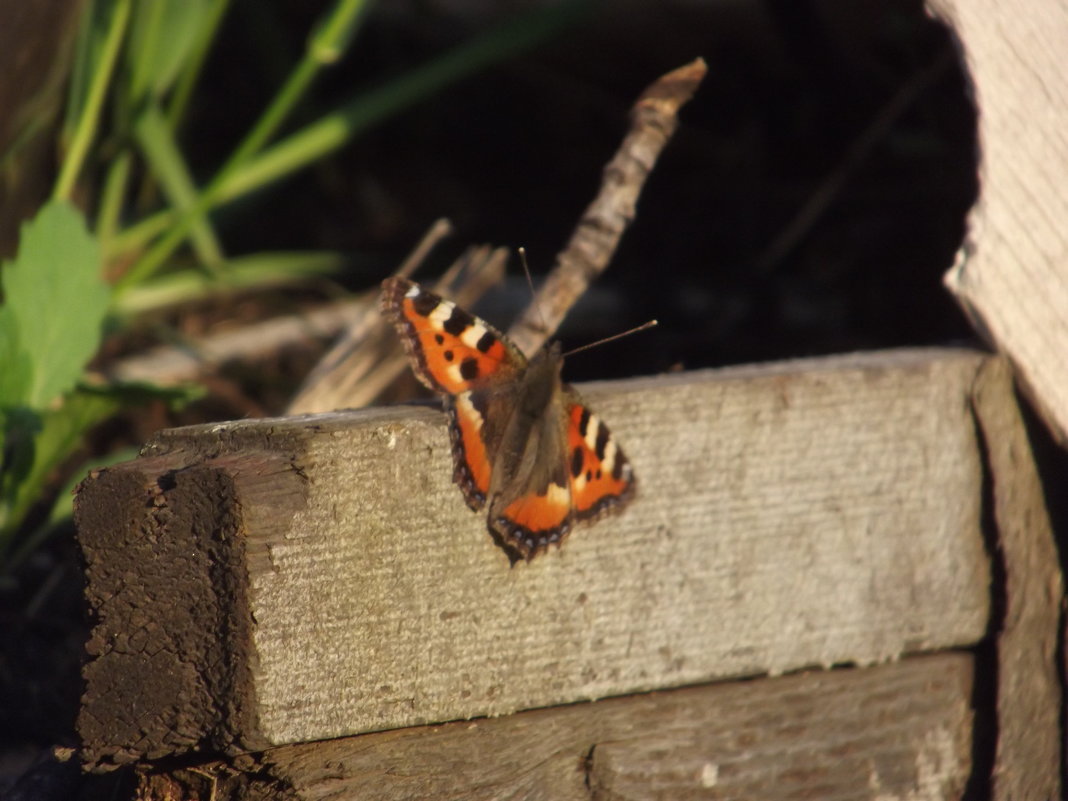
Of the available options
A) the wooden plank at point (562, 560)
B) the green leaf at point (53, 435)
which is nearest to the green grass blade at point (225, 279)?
the green leaf at point (53, 435)

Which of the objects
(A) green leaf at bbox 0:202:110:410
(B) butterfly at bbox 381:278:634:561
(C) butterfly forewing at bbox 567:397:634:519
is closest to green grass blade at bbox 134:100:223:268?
(A) green leaf at bbox 0:202:110:410

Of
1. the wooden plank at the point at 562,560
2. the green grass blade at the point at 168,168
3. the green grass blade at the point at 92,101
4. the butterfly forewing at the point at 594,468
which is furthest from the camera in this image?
the green grass blade at the point at 168,168

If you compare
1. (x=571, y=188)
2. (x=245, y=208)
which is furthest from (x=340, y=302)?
(x=571, y=188)

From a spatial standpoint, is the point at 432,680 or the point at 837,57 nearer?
the point at 432,680

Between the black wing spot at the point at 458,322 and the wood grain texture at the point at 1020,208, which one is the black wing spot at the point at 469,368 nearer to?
the black wing spot at the point at 458,322


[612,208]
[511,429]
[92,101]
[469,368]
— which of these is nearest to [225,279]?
[92,101]

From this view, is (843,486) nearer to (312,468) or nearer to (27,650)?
(312,468)

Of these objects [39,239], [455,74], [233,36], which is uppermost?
[233,36]

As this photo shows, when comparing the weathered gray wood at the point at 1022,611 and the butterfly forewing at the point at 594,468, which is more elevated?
the butterfly forewing at the point at 594,468
